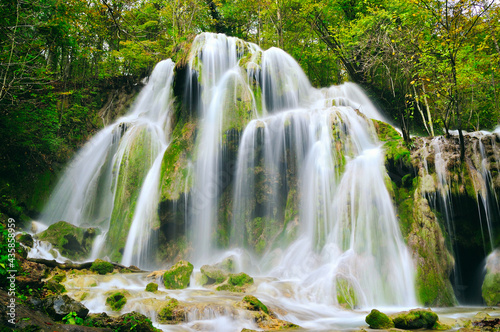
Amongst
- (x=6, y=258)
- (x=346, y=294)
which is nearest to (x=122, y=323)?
(x=6, y=258)

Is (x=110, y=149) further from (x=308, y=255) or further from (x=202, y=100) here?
(x=308, y=255)

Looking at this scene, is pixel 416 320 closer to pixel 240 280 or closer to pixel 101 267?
pixel 240 280

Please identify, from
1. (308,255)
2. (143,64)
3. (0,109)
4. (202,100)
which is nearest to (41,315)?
(308,255)

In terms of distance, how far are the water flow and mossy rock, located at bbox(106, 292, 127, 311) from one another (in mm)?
5944

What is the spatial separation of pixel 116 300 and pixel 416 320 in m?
6.47

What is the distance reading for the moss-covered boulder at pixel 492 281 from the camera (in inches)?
312

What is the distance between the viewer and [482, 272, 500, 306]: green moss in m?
7.89

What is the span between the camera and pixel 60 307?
16.2 ft

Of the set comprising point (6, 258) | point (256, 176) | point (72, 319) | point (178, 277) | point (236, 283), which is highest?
point (256, 176)

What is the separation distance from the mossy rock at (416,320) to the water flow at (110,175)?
10.2 meters

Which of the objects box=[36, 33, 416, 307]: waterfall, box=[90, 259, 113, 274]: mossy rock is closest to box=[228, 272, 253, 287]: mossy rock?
box=[36, 33, 416, 307]: waterfall

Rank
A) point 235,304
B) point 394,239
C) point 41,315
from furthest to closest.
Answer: point 394,239
point 235,304
point 41,315

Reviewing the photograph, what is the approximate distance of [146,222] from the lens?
43.1 feet

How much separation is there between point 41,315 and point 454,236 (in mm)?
10258
